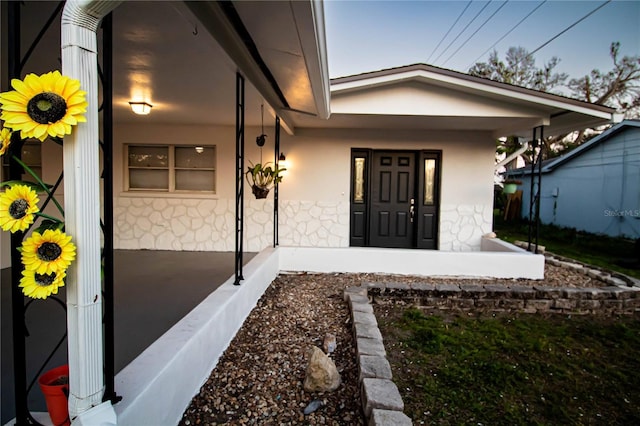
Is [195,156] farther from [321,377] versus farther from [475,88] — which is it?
[321,377]

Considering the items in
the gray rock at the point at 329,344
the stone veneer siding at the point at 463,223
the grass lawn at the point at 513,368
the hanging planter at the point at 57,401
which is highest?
the stone veneer siding at the point at 463,223

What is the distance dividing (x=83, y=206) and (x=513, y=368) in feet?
9.87

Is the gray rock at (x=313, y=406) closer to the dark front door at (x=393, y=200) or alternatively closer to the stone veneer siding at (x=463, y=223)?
the dark front door at (x=393, y=200)

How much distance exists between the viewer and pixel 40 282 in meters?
1.03

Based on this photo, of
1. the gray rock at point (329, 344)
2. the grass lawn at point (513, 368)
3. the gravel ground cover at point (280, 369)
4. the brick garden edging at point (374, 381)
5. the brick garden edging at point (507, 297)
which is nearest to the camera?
the brick garden edging at point (374, 381)

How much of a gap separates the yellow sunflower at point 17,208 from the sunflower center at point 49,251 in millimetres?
80

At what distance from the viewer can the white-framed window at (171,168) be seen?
260 inches

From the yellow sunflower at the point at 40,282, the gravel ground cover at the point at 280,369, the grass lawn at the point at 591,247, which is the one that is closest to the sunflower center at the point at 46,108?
the yellow sunflower at the point at 40,282

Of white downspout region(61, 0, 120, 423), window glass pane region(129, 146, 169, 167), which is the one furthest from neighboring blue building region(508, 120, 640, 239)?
white downspout region(61, 0, 120, 423)

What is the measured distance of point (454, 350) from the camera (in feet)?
9.56

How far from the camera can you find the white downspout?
1.08 m

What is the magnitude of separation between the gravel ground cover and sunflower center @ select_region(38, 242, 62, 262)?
53.6 inches

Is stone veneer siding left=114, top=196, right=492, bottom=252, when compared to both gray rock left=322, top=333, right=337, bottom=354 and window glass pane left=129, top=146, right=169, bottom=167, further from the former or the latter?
gray rock left=322, top=333, right=337, bottom=354

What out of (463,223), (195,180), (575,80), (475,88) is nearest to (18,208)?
(475,88)
